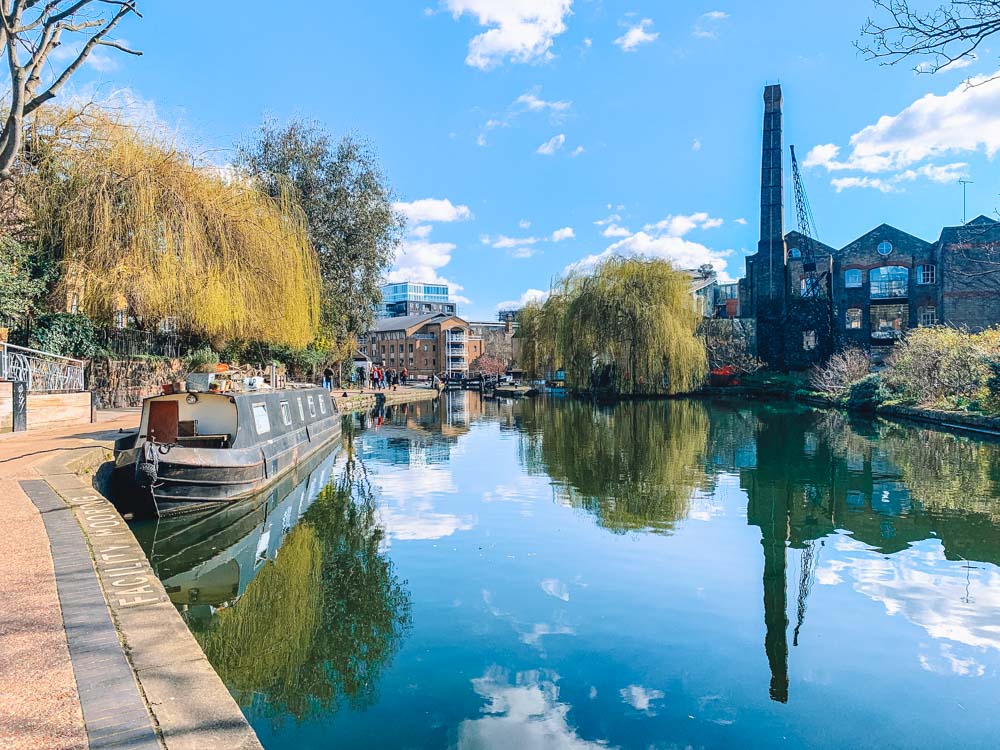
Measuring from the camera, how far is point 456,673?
4.16 meters

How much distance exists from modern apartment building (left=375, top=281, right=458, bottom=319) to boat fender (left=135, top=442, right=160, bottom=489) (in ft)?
276

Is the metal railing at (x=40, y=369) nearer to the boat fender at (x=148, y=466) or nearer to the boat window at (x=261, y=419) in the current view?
the boat window at (x=261, y=419)

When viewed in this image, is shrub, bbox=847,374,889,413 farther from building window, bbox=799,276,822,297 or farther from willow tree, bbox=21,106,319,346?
willow tree, bbox=21,106,319,346

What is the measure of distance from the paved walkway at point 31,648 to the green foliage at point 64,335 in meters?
9.36

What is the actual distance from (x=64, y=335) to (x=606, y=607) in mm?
13602

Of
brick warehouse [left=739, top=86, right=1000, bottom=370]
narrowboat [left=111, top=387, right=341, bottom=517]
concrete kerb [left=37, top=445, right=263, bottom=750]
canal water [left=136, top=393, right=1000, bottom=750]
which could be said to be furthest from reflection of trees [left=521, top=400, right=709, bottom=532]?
brick warehouse [left=739, top=86, right=1000, bottom=370]

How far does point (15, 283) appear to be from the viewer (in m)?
12.8

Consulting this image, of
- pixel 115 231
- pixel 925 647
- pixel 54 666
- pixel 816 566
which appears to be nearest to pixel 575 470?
pixel 816 566

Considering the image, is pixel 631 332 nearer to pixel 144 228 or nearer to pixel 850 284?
pixel 850 284

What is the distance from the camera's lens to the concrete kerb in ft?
8.16

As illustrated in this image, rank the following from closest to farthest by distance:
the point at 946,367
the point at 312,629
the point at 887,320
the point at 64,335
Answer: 1. the point at 312,629
2. the point at 64,335
3. the point at 946,367
4. the point at 887,320

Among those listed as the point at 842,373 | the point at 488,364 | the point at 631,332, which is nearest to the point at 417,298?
the point at 488,364

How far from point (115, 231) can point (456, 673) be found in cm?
1301

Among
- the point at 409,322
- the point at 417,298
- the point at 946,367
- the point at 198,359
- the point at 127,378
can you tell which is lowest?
the point at 127,378
